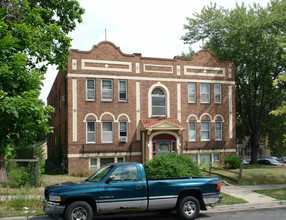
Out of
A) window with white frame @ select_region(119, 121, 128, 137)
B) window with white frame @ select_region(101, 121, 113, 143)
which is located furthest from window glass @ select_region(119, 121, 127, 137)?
window with white frame @ select_region(101, 121, 113, 143)

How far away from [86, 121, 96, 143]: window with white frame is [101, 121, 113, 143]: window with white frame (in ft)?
2.01

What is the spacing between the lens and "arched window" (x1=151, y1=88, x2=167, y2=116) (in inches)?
991

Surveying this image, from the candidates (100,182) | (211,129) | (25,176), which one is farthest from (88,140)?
(100,182)

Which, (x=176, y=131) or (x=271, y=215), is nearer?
(x=271, y=215)

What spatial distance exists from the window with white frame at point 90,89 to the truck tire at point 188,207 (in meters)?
14.9

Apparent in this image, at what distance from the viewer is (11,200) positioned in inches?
451

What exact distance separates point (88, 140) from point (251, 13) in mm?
17867

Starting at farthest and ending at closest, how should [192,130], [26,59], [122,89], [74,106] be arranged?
[192,130] < [122,89] < [74,106] < [26,59]

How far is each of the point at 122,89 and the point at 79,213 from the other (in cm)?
1615

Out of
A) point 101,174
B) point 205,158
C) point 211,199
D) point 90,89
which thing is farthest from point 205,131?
point 101,174

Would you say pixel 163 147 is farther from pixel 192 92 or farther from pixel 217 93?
pixel 217 93

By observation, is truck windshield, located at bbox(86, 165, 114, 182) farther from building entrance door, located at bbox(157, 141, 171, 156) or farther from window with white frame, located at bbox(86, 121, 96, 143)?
building entrance door, located at bbox(157, 141, 171, 156)

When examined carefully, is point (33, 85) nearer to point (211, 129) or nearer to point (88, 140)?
point (88, 140)

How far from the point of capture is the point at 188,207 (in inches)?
394
